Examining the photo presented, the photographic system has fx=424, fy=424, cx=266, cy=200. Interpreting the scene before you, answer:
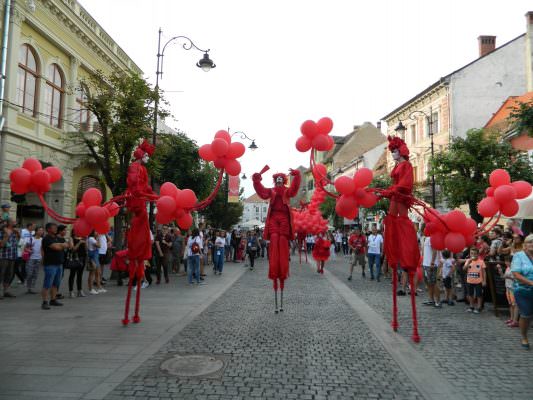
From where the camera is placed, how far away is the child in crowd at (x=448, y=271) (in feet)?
32.9

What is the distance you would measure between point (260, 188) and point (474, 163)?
42.7 feet

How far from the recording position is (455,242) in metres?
6.19

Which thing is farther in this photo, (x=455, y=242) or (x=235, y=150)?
(x=235, y=150)

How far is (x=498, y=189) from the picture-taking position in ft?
22.2

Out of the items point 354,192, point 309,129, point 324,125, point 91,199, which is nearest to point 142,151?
point 91,199

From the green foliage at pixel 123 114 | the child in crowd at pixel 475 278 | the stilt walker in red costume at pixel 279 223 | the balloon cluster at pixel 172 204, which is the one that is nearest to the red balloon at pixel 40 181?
the balloon cluster at pixel 172 204

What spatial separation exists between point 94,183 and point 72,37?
784 cm

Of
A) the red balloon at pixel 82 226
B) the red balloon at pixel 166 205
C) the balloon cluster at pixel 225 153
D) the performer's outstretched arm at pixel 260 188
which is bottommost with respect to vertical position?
the red balloon at pixel 82 226

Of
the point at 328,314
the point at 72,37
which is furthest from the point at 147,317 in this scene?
the point at 72,37

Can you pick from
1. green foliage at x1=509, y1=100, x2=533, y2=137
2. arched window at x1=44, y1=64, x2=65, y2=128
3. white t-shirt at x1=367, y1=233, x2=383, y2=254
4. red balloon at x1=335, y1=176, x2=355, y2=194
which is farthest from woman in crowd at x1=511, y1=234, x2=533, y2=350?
arched window at x1=44, y1=64, x2=65, y2=128

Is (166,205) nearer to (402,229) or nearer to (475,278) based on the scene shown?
(402,229)

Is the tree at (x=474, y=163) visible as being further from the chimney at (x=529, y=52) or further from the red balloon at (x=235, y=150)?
the red balloon at (x=235, y=150)

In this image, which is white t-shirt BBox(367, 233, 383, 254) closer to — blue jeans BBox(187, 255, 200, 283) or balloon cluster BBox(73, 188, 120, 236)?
blue jeans BBox(187, 255, 200, 283)

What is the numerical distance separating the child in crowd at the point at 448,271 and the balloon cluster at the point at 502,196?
3.27 meters
